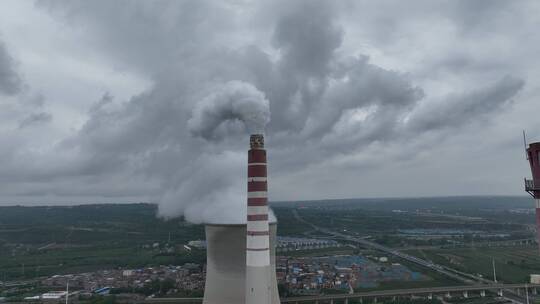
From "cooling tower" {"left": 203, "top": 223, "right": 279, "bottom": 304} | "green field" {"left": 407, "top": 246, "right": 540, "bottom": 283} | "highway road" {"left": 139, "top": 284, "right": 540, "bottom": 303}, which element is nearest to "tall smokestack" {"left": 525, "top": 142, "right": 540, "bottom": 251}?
"cooling tower" {"left": 203, "top": 223, "right": 279, "bottom": 304}

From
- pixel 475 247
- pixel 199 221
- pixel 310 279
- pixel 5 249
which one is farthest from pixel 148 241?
pixel 199 221

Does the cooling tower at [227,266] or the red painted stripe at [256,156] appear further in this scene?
the cooling tower at [227,266]

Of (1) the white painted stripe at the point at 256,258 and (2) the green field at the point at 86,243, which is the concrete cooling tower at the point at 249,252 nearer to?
(1) the white painted stripe at the point at 256,258

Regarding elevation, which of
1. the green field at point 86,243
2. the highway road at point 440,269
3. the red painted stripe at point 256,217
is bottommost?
the highway road at point 440,269

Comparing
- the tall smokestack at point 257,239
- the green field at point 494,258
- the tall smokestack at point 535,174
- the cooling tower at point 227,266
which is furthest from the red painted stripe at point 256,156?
the green field at point 494,258

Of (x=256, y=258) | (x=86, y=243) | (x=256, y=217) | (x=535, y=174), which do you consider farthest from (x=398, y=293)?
(x=86, y=243)

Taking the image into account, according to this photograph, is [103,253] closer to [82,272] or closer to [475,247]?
[82,272]

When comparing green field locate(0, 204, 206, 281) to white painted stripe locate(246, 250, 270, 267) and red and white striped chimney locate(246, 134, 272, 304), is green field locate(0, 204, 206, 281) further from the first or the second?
white painted stripe locate(246, 250, 270, 267)

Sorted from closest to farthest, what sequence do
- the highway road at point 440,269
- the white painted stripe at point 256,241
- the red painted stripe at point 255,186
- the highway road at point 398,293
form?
the white painted stripe at point 256,241 → the red painted stripe at point 255,186 → the highway road at point 398,293 → the highway road at point 440,269
